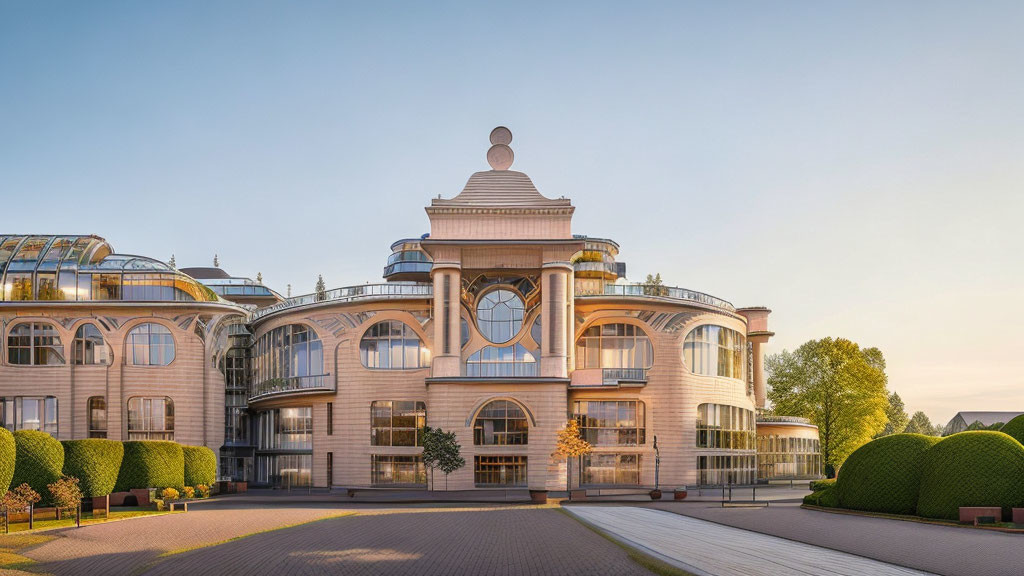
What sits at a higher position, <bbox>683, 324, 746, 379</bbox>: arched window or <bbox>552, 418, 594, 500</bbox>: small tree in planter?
<bbox>683, 324, 746, 379</bbox>: arched window

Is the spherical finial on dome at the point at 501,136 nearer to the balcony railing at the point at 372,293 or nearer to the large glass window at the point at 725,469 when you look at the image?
the balcony railing at the point at 372,293

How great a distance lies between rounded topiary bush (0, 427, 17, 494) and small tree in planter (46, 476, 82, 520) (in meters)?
2.35

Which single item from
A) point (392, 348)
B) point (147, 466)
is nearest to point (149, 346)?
point (392, 348)

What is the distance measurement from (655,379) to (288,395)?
25869 millimetres

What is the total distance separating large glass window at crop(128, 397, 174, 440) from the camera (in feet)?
223

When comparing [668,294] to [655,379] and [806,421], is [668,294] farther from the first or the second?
[806,421]

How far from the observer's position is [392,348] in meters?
66.7

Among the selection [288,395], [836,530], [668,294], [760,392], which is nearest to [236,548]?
[836,530]

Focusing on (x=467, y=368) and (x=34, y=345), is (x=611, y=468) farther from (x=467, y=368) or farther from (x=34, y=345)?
(x=34, y=345)

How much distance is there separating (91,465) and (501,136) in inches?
1421

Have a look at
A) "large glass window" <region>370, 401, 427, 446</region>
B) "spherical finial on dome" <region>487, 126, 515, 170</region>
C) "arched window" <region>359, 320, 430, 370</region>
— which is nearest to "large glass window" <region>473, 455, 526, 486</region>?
"large glass window" <region>370, 401, 427, 446</region>

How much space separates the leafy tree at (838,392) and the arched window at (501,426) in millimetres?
30859

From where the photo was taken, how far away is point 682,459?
66.5 m

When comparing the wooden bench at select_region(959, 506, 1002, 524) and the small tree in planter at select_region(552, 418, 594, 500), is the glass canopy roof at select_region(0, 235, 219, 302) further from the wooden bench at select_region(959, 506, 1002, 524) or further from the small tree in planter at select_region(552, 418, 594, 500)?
the wooden bench at select_region(959, 506, 1002, 524)
